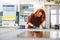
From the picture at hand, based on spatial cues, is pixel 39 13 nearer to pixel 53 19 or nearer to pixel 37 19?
pixel 37 19

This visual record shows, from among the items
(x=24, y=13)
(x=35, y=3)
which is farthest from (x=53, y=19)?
(x=24, y=13)

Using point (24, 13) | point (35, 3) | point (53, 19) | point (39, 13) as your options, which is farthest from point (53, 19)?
point (24, 13)

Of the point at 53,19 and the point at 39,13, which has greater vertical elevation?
the point at 39,13

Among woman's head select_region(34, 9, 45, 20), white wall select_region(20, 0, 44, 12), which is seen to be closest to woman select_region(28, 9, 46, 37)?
woman's head select_region(34, 9, 45, 20)

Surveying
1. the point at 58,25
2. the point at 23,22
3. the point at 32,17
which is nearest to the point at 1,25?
the point at 23,22

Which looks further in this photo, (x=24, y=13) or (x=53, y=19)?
(x=24, y=13)

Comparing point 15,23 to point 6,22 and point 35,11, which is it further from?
point 35,11

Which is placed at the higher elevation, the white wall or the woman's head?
the white wall

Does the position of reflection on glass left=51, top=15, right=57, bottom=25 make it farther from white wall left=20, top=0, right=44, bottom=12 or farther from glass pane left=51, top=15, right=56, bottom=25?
white wall left=20, top=0, right=44, bottom=12

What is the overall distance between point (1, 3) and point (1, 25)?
703 millimetres

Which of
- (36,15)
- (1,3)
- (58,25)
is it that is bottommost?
(58,25)

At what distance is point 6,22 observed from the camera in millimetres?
4441

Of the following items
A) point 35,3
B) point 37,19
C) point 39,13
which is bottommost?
point 37,19

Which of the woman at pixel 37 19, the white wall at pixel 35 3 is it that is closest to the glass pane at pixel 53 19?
the woman at pixel 37 19
